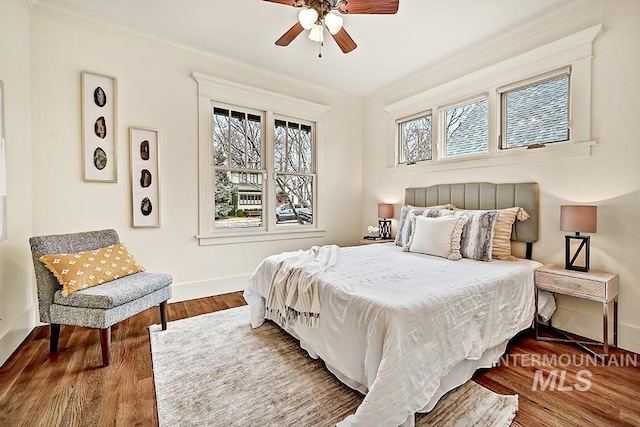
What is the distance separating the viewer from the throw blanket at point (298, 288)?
6.33 feet

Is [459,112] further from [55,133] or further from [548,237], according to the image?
[55,133]

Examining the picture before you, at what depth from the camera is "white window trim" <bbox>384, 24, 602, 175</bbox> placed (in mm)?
2477

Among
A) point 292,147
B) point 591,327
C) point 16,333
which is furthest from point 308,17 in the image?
point 591,327

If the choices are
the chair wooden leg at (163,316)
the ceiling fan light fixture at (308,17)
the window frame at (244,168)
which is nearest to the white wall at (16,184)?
the chair wooden leg at (163,316)

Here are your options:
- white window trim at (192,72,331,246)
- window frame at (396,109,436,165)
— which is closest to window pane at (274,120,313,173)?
white window trim at (192,72,331,246)

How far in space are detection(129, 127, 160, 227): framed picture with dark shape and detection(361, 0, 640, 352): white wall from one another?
3.87 metres

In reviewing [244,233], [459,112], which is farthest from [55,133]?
[459,112]

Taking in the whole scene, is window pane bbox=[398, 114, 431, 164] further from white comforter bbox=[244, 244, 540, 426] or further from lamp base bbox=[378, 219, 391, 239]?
white comforter bbox=[244, 244, 540, 426]

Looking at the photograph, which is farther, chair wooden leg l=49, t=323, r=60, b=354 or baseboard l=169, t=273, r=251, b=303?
baseboard l=169, t=273, r=251, b=303

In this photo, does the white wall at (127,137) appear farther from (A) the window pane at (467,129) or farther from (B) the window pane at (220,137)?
(A) the window pane at (467,129)

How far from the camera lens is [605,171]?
7.79 ft

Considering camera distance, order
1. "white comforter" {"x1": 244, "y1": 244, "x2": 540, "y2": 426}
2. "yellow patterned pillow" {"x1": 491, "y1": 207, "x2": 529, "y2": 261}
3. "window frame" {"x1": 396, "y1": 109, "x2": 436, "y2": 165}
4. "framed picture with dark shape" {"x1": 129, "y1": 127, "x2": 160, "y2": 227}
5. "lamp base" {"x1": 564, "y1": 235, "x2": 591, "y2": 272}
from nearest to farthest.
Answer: "white comforter" {"x1": 244, "y1": 244, "x2": 540, "y2": 426}, "lamp base" {"x1": 564, "y1": 235, "x2": 591, "y2": 272}, "yellow patterned pillow" {"x1": 491, "y1": 207, "x2": 529, "y2": 261}, "framed picture with dark shape" {"x1": 129, "y1": 127, "x2": 160, "y2": 227}, "window frame" {"x1": 396, "y1": 109, "x2": 436, "y2": 165}

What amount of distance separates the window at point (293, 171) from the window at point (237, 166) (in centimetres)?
29

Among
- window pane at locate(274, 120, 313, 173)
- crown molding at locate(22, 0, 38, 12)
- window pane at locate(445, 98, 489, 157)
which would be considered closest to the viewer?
crown molding at locate(22, 0, 38, 12)
